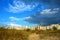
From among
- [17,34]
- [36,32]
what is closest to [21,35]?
[17,34]

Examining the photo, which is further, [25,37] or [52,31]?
[52,31]

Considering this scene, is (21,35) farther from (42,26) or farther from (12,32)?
(42,26)

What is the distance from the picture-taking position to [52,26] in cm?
514

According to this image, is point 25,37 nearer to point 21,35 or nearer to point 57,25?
point 21,35

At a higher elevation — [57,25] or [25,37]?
[57,25]

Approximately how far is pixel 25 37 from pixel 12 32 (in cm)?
43

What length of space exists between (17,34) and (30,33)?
0.42 metres

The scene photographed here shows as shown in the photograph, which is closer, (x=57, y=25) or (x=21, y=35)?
(x=21, y=35)

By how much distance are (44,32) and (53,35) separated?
297 millimetres

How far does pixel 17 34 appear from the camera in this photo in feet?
15.8

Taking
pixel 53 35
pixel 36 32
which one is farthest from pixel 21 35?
pixel 53 35

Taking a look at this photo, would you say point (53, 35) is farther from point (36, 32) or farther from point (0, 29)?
point (0, 29)

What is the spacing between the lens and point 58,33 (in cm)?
500

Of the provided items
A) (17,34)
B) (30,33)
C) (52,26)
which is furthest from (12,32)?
(52,26)
